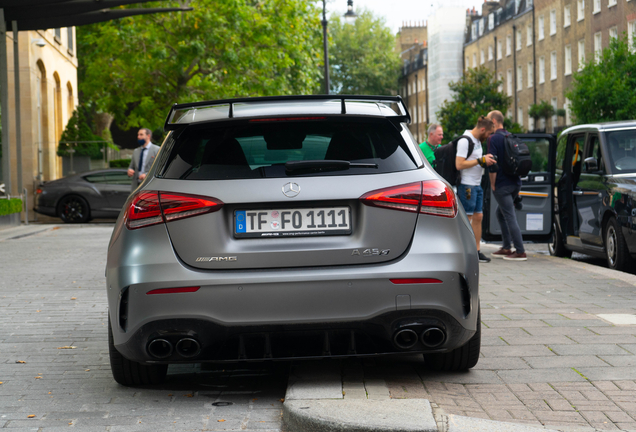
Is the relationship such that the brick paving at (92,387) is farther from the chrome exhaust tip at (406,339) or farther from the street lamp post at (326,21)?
the street lamp post at (326,21)

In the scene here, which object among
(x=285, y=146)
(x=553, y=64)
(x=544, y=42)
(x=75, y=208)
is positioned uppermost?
(x=544, y=42)

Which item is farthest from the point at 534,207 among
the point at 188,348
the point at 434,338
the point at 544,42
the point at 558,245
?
the point at 544,42

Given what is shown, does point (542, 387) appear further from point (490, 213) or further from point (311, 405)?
point (490, 213)

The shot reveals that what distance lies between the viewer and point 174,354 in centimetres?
455

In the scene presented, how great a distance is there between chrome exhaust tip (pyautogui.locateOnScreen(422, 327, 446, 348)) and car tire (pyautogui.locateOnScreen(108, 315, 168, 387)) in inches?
61.3

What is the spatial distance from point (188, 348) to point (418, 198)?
1.40m

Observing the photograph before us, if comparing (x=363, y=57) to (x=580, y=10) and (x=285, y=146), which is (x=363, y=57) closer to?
(x=580, y=10)

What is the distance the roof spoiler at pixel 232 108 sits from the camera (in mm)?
4703

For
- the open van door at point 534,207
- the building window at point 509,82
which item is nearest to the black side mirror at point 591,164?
the open van door at point 534,207

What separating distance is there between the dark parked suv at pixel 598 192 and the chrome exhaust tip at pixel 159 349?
7.14 meters

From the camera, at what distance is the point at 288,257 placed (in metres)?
4.39

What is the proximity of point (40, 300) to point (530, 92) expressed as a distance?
201 ft

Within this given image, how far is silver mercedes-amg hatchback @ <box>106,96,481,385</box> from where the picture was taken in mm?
4375

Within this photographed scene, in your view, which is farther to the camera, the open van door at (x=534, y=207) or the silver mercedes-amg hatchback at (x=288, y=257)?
the open van door at (x=534, y=207)
